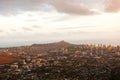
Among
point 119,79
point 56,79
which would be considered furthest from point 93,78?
point 119,79

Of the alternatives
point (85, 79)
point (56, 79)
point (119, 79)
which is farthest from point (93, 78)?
point (119, 79)

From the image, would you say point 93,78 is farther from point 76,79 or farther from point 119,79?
point 119,79

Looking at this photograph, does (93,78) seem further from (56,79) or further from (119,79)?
(119,79)

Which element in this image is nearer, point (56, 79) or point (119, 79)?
point (119, 79)

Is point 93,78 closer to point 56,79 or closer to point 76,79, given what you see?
point 76,79

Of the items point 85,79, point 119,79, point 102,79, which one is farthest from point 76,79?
point 119,79

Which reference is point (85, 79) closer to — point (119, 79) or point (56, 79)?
point (56, 79)

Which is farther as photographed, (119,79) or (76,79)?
(76,79)
